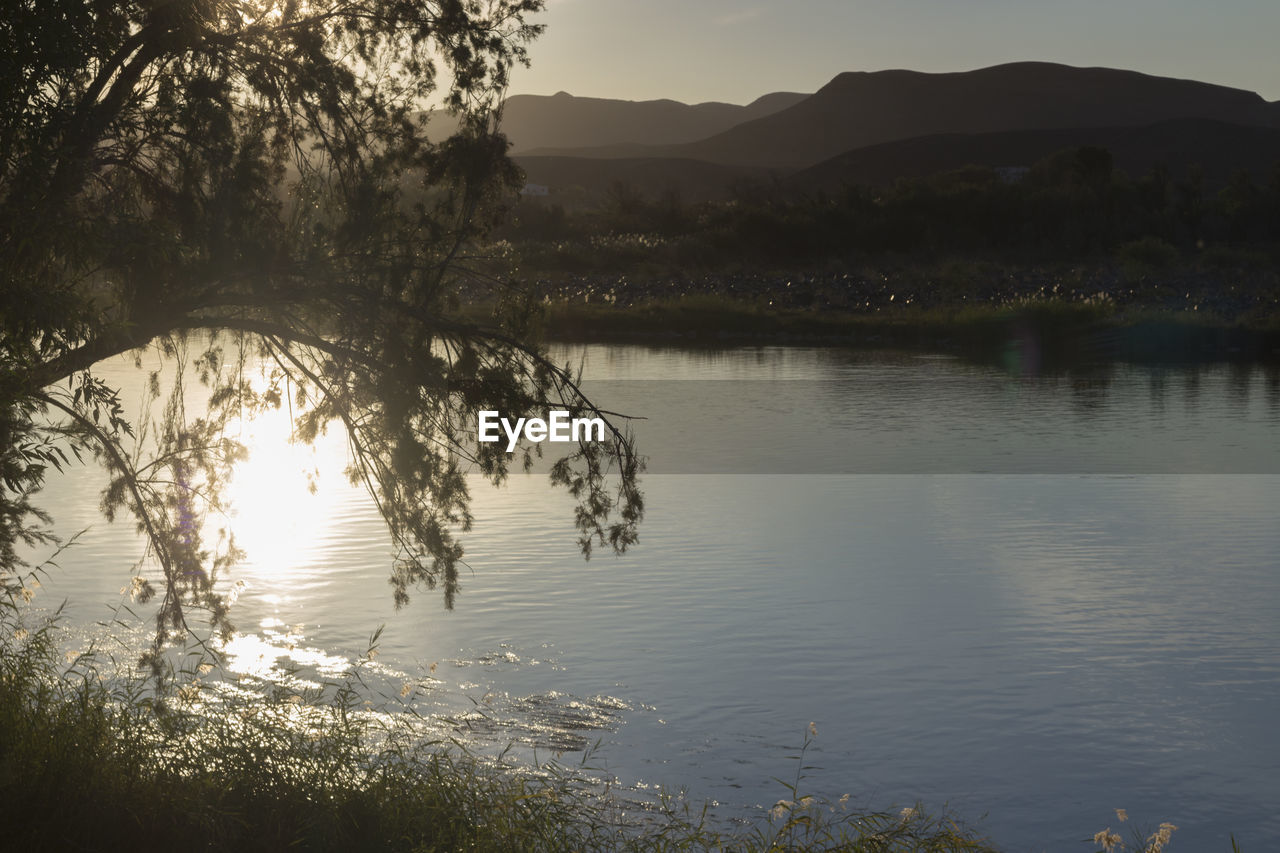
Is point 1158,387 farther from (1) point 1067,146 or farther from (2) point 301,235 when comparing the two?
(1) point 1067,146

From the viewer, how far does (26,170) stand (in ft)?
22.5

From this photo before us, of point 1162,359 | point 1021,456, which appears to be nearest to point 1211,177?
point 1162,359

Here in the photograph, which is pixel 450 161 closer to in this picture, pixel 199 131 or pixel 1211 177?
pixel 199 131

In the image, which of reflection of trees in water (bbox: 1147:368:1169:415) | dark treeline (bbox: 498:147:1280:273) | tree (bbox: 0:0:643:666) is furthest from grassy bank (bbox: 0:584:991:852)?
dark treeline (bbox: 498:147:1280:273)

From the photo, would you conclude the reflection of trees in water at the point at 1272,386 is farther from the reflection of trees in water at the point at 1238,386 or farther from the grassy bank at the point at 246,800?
the grassy bank at the point at 246,800

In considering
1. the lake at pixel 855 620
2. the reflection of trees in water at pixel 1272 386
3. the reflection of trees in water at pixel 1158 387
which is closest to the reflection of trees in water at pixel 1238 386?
the reflection of trees in water at pixel 1272 386

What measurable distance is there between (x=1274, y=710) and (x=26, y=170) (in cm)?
743

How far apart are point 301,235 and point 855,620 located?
4.95 m

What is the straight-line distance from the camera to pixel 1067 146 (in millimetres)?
117062

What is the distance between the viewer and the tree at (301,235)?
780cm

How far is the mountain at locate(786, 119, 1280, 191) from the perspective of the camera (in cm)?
12012

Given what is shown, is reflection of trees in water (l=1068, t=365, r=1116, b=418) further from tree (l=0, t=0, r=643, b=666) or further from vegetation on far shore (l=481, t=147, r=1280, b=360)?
tree (l=0, t=0, r=643, b=666)

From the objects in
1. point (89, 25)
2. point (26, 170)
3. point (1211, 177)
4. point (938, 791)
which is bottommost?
point (938, 791)

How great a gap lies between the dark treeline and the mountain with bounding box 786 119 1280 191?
5836 cm
